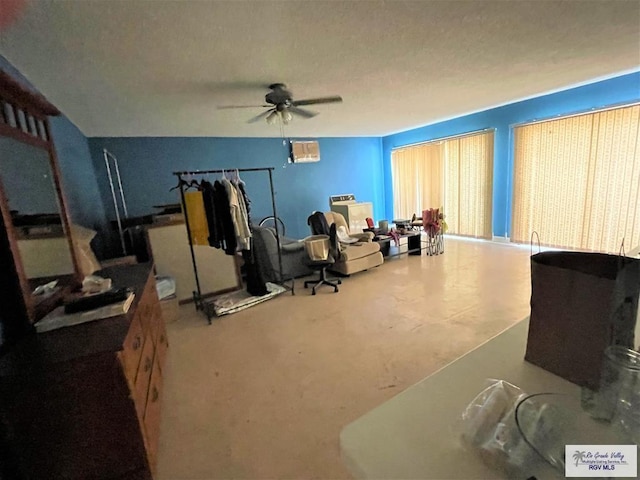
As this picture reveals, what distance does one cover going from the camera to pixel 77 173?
10.9 ft

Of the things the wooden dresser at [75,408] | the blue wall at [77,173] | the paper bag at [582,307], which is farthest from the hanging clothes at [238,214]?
the paper bag at [582,307]

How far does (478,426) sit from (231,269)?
3.84 m

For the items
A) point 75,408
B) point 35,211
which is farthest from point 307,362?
point 35,211

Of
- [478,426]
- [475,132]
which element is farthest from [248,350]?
[475,132]

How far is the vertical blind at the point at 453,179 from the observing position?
5.40 metres

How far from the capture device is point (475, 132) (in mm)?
5316

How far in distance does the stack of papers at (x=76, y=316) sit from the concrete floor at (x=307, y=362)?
0.83 metres

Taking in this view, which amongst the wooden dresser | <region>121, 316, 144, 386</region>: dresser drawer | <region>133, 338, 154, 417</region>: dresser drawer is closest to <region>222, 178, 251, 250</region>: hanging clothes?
<region>133, 338, 154, 417</region>: dresser drawer

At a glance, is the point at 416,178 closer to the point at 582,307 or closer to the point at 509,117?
the point at 509,117

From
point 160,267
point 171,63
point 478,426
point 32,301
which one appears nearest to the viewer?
point 478,426

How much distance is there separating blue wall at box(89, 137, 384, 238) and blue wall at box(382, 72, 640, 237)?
4.62 feet

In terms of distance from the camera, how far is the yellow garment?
10.3 ft

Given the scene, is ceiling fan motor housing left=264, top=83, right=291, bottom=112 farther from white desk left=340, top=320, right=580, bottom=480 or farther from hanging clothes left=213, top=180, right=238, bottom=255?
white desk left=340, top=320, right=580, bottom=480

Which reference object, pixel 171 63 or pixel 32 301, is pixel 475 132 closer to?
pixel 171 63
